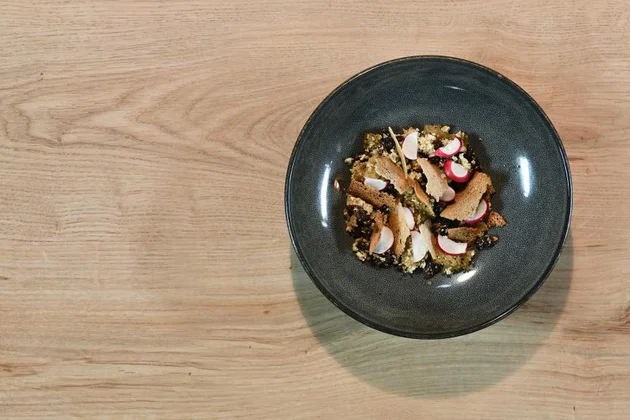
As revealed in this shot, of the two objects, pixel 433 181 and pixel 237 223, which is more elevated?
pixel 433 181

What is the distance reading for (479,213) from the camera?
3.28ft

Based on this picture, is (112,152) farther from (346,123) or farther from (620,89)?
(620,89)

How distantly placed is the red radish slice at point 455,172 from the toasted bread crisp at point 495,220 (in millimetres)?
76

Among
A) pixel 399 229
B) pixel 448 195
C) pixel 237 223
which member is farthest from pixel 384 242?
pixel 237 223

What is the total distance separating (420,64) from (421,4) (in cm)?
19

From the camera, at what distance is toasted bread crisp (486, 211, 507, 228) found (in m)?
1.01

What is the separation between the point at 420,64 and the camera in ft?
3.21

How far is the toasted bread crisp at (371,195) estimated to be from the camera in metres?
1.00

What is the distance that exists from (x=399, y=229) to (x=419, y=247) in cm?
5

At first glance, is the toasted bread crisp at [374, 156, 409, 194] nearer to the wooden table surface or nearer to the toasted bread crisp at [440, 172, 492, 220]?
the toasted bread crisp at [440, 172, 492, 220]

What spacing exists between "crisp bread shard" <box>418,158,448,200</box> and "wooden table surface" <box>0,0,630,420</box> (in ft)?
0.79

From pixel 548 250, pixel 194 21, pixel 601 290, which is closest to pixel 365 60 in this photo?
pixel 194 21

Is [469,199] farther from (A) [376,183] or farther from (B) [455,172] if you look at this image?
(A) [376,183]

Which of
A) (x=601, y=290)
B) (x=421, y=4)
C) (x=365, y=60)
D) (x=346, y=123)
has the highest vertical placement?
(x=421, y=4)
